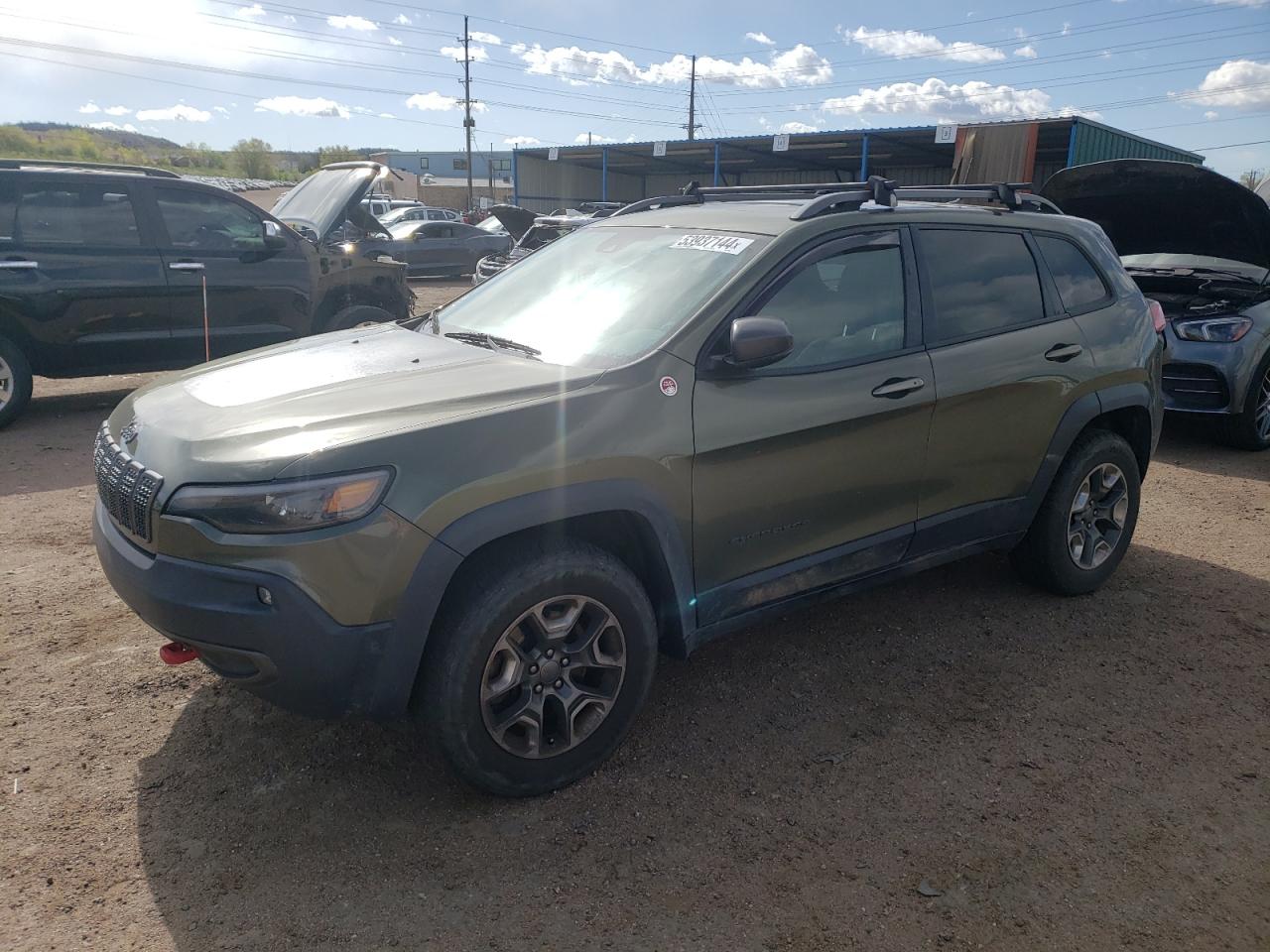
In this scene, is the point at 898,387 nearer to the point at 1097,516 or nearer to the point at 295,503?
the point at 1097,516

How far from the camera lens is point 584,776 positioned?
3.01 m

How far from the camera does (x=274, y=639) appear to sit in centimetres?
244

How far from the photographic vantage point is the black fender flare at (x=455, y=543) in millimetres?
2537

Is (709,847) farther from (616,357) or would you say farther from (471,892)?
(616,357)

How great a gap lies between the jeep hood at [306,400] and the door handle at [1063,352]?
2266 millimetres

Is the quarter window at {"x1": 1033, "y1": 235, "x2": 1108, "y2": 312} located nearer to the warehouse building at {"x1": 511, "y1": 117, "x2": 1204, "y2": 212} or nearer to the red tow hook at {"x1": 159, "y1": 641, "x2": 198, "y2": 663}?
the red tow hook at {"x1": 159, "y1": 641, "x2": 198, "y2": 663}

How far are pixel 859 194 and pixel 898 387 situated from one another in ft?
2.68

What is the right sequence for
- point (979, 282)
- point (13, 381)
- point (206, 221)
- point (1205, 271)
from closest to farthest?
point (979, 282) < point (13, 381) < point (206, 221) < point (1205, 271)

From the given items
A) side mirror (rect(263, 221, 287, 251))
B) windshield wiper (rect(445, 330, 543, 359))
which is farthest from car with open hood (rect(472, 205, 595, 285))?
windshield wiper (rect(445, 330, 543, 359))

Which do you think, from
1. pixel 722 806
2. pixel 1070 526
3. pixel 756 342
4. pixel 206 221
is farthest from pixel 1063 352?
pixel 206 221

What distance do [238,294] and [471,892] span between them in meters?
6.52

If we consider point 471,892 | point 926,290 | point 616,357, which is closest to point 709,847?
point 471,892

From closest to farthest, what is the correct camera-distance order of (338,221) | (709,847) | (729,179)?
(709,847)
(338,221)
(729,179)

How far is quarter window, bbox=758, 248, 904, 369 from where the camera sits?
331cm
